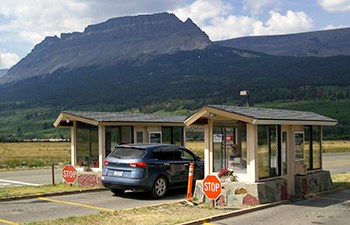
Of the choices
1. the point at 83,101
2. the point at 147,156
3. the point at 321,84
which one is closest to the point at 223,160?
the point at 147,156

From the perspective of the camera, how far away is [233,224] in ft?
35.8

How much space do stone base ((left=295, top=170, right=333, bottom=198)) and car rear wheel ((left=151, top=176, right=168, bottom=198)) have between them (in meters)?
3.88

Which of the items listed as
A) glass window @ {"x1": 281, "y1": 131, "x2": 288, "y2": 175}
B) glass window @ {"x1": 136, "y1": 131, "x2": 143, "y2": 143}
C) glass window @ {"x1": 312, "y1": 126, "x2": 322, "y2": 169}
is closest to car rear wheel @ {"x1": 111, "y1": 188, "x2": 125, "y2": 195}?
glass window @ {"x1": 136, "y1": 131, "x2": 143, "y2": 143}

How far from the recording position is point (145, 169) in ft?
47.1

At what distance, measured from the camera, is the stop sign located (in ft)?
41.5

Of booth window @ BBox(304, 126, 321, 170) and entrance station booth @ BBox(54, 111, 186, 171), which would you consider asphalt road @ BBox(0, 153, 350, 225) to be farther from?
entrance station booth @ BBox(54, 111, 186, 171)

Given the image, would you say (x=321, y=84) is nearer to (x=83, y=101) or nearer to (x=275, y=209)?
(x=83, y=101)

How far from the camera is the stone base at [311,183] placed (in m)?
15.2

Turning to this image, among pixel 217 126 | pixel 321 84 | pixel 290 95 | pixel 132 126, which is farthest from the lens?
pixel 321 84

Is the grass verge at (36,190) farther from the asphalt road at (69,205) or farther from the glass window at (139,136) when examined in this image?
the glass window at (139,136)

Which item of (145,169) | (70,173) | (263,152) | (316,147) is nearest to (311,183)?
(316,147)

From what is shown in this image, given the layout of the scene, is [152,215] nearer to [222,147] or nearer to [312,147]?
[222,147]

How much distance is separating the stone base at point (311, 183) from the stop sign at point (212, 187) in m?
3.45

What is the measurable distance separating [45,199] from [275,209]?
653cm
